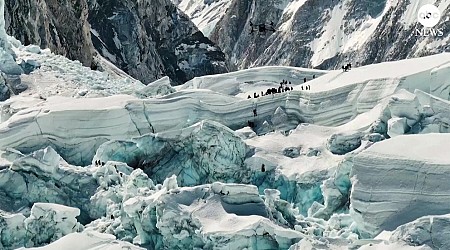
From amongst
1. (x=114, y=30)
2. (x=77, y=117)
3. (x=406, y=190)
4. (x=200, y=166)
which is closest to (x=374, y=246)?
(x=406, y=190)

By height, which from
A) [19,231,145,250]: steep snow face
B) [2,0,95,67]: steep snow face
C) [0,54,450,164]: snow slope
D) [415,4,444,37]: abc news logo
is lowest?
[415,4,444,37]: abc news logo

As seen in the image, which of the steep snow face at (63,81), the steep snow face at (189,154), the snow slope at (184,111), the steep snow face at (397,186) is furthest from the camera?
the steep snow face at (63,81)

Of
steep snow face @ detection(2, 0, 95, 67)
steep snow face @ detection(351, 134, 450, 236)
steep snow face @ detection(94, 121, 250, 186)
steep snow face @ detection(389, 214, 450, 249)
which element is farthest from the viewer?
steep snow face @ detection(2, 0, 95, 67)

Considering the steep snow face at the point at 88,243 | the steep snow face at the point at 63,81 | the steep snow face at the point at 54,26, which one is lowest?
the steep snow face at the point at 54,26

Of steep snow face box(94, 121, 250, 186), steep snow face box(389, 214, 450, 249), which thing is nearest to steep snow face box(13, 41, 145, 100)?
steep snow face box(94, 121, 250, 186)

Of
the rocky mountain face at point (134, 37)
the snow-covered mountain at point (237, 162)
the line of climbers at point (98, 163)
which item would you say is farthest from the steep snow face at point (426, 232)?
the rocky mountain face at point (134, 37)

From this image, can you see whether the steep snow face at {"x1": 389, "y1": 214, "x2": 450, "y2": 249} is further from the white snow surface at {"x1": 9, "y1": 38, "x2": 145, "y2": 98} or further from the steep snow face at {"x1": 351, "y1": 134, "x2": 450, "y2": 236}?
the white snow surface at {"x1": 9, "y1": 38, "x2": 145, "y2": 98}

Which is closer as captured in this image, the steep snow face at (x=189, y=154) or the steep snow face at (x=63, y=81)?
the steep snow face at (x=189, y=154)

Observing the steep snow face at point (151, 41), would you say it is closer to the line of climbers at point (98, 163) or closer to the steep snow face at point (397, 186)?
the line of climbers at point (98, 163)

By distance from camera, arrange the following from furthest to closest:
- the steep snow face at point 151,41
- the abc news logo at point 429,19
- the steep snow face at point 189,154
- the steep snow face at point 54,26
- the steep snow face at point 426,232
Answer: the abc news logo at point 429,19
the steep snow face at point 151,41
the steep snow face at point 54,26
the steep snow face at point 189,154
the steep snow face at point 426,232

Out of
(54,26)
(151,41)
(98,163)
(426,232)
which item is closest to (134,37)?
(151,41)
